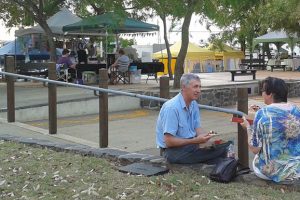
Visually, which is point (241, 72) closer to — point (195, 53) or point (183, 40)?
point (183, 40)

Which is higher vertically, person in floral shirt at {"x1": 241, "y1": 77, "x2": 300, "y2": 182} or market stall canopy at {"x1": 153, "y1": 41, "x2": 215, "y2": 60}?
market stall canopy at {"x1": 153, "y1": 41, "x2": 215, "y2": 60}

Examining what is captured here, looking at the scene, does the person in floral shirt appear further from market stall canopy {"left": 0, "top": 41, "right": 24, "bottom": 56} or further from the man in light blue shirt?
market stall canopy {"left": 0, "top": 41, "right": 24, "bottom": 56}

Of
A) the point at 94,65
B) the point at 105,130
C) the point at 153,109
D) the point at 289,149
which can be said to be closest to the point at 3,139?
the point at 105,130

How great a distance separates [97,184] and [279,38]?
30.6 meters

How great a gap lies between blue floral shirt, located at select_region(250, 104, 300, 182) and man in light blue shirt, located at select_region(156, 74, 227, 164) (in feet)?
2.16

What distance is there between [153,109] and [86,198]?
965 centimetres

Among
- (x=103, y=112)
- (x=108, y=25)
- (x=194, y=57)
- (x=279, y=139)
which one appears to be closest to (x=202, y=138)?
(x=279, y=139)

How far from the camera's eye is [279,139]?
4.39 metres

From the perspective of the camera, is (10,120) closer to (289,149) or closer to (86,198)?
(86,198)

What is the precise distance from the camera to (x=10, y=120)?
33.1 feet

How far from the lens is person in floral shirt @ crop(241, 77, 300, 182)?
4355 millimetres

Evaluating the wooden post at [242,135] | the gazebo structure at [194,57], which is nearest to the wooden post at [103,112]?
the wooden post at [242,135]

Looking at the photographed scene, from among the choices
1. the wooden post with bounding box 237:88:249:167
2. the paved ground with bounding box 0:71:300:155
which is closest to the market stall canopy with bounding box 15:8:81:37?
→ the paved ground with bounding box 0:71:300:155

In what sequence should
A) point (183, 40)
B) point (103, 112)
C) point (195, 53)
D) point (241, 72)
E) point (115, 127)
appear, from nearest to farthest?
point (103, 112) → point (115, 127) → point (183, 40) → point (241, 72) → point (195, 53)
